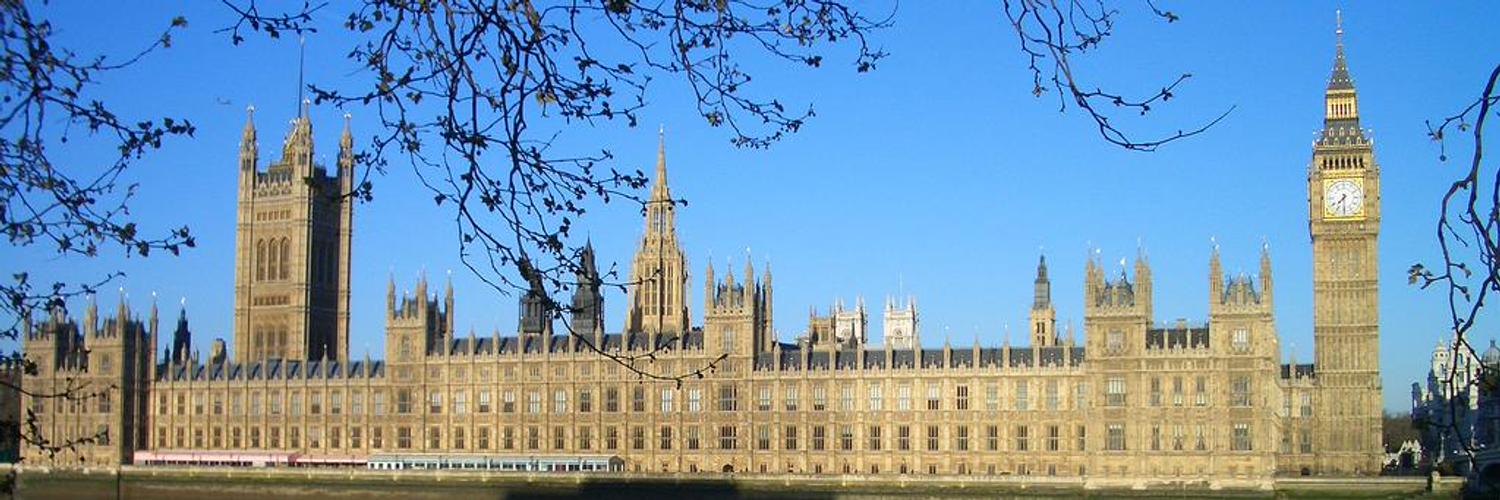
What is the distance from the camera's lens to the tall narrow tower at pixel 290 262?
122062mm

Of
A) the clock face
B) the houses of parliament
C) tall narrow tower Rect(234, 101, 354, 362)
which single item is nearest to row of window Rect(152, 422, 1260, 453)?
the houses of parliament

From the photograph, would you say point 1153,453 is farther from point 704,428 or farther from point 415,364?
point 415,364

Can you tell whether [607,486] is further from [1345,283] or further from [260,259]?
[260,259]

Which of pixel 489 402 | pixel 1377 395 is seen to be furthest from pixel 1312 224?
pixel 489 402

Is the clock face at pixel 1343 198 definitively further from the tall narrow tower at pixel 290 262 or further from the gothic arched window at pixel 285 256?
the gothic arched window at pixel 285 256

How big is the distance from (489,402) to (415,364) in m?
4.81

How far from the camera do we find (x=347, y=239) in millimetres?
127188

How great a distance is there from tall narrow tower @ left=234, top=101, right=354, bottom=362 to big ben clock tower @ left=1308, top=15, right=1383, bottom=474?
61.3 meters

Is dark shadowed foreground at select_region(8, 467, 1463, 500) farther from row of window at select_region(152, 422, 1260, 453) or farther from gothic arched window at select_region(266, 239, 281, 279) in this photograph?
gothic arched window at select_region(266, 239, 281, 279)

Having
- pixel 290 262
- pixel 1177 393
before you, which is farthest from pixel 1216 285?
pixel 290 262

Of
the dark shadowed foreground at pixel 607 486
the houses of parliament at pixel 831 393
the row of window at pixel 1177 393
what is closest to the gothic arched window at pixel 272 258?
the houses of parliament at pixel 831 393

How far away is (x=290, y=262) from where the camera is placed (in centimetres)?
12325

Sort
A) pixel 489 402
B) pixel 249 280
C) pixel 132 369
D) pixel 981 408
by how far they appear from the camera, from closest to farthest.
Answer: pixel 981 408, pixel 489 402, pixel 132 369, pixel 249 280

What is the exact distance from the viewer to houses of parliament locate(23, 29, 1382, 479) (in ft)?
277
